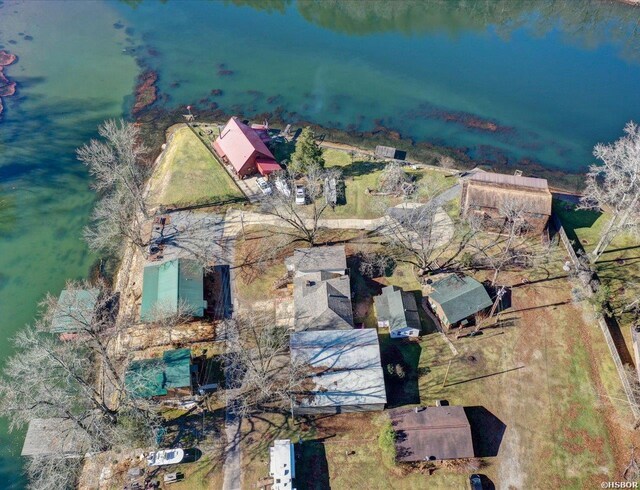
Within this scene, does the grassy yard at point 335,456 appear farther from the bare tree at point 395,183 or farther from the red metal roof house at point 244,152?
the red metal roof house at point 244,152

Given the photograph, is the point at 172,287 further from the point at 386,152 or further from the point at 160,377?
the point at 386,152

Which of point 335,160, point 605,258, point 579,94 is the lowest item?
point 605,258

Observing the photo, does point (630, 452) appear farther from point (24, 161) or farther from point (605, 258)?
point (24, 161)

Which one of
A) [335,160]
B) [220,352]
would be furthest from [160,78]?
[220,352]

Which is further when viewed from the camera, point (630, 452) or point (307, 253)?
point (307, 253)

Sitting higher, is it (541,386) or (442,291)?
(442,291)

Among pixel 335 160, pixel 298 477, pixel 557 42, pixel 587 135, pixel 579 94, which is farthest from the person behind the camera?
pixel 557 42
